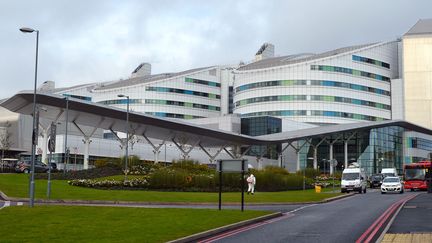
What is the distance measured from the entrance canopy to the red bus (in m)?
27.9

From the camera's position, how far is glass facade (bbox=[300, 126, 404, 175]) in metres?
98.8

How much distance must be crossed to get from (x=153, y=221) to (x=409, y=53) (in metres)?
118

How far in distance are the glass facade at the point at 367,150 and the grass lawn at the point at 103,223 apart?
76.6 m

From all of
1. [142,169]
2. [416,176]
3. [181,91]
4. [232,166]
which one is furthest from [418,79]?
[232,166]

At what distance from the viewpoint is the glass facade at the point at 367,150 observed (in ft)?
324

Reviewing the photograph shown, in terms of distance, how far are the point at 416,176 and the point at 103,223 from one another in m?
47.4

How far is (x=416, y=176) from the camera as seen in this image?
5828 centimetres

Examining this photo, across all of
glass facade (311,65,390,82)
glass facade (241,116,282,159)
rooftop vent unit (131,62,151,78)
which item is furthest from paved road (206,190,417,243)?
rooftop vent unit (131,62,151,78)

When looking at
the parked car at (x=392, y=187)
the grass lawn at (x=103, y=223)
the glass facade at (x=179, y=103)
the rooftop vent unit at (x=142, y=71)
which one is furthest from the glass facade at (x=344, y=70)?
the grass lawn at (x=103, y=223)

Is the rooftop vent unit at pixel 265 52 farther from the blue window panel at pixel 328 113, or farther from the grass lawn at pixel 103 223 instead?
the grass lawn at pixel 103 223

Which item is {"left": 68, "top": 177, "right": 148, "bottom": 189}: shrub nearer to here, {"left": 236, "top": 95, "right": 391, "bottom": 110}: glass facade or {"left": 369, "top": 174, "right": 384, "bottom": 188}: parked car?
{"left": 369, "top": 174, "right": 384, "bottom": 188}: parked car

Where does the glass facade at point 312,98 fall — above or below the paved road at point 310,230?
above

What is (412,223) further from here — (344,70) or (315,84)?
(344,70)

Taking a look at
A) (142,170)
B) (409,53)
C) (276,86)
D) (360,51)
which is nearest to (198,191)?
(142,170)
